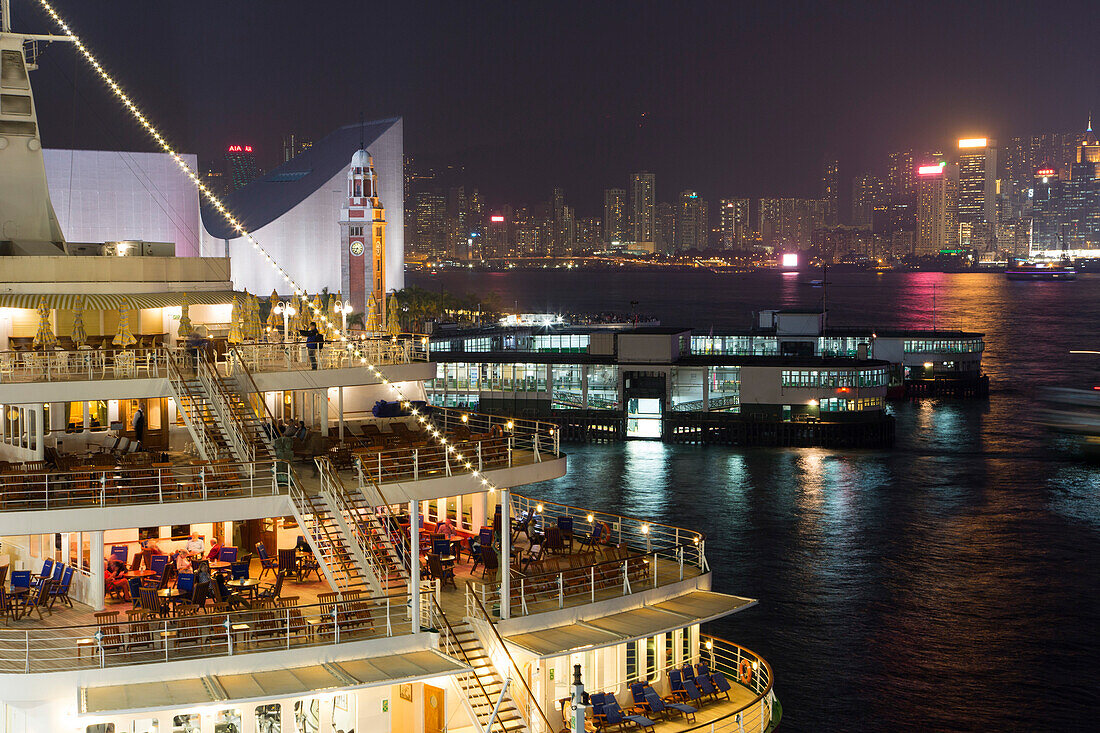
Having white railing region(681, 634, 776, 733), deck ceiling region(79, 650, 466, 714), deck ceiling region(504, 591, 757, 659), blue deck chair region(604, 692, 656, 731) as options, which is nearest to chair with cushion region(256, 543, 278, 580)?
deck ceiling region(79, 650, 466, 714)

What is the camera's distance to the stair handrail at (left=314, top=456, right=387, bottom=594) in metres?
17.0

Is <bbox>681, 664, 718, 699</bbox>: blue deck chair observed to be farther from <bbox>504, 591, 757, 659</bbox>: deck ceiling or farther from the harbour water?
the harbour water

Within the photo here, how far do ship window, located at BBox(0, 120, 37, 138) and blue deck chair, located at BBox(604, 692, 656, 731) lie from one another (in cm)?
1538

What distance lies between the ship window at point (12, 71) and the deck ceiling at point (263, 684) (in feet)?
43.0

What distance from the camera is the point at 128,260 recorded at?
74.8 feet

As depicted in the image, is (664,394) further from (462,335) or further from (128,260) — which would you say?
(128,260)

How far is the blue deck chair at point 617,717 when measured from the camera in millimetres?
16812

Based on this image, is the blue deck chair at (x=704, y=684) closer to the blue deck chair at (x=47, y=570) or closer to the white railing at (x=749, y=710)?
the white railing at (x=749, y=710)

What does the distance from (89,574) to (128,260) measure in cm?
730

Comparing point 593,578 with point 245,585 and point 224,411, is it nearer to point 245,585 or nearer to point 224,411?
point 245,585

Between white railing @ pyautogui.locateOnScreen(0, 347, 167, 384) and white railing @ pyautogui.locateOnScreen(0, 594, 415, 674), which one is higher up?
white railing @ pyautogui.locateOnScreen(0, 347, 167, 384)

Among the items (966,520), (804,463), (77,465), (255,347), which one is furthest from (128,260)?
(804,463)

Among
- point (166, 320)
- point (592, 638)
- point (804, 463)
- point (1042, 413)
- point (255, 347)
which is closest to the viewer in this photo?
point (592, 638)

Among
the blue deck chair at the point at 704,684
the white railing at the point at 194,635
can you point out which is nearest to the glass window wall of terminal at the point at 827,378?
the blue deck chair at the point at 704,684
